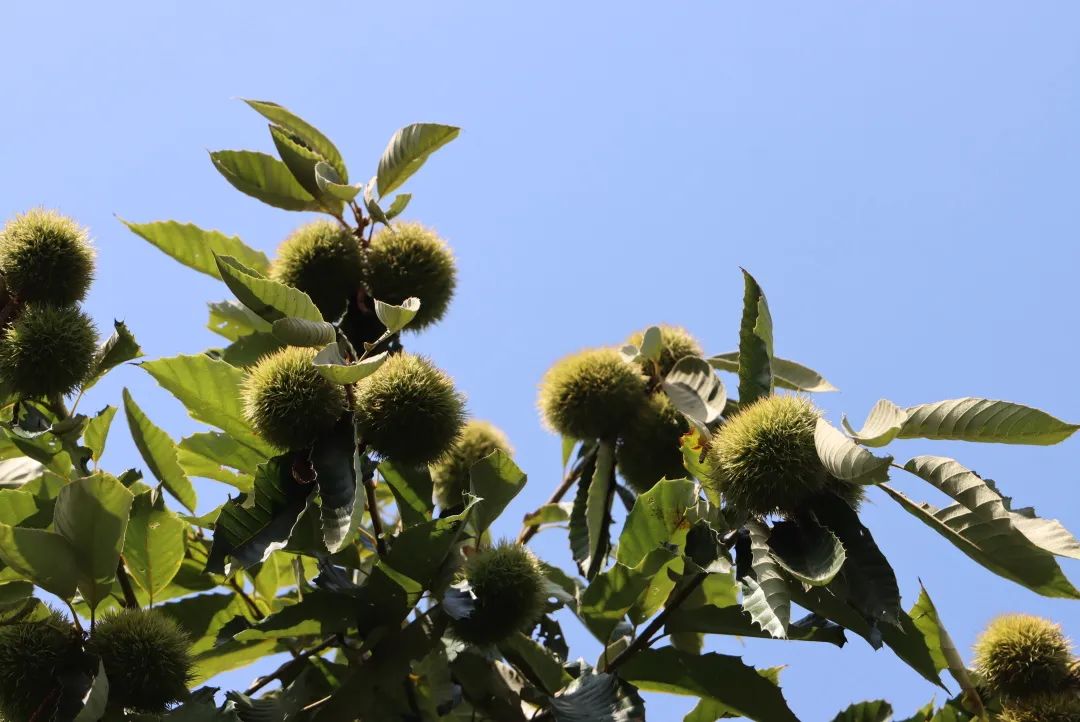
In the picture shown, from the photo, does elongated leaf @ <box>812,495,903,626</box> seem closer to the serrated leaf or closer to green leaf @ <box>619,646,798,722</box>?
the serrated leaf

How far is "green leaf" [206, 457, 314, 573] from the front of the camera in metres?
2.13

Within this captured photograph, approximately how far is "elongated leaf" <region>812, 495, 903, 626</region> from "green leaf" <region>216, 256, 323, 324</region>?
3.86ft

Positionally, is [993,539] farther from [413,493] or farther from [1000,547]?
[413,493]

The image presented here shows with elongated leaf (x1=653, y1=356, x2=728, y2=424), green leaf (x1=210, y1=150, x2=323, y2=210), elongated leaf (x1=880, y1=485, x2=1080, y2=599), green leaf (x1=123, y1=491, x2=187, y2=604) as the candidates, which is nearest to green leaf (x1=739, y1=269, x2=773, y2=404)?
elongated leaf (x1=653, y1=356, x2=728, y2=424)

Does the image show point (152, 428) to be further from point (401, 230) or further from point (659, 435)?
point (659, 435)

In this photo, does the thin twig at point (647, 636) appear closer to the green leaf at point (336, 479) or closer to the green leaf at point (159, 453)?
the green leaf at point (336, 479)

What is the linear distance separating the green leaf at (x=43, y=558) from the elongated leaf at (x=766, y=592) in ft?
4.25

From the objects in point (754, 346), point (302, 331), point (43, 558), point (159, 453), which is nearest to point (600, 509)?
point (754, 346)

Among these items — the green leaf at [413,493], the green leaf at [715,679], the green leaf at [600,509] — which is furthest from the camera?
the green leaf at [600,509]

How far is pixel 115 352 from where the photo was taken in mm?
2723

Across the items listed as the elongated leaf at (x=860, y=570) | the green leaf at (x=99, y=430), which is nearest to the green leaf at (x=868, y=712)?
the elongated leaf at (x=860, y=570)

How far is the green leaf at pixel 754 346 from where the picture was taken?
97.0 inches

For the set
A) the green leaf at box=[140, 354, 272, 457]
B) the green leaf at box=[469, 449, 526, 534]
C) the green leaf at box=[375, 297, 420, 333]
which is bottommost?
the green leaf at box=[140, 354, 272, 457]

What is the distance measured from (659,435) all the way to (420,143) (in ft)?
3.37
